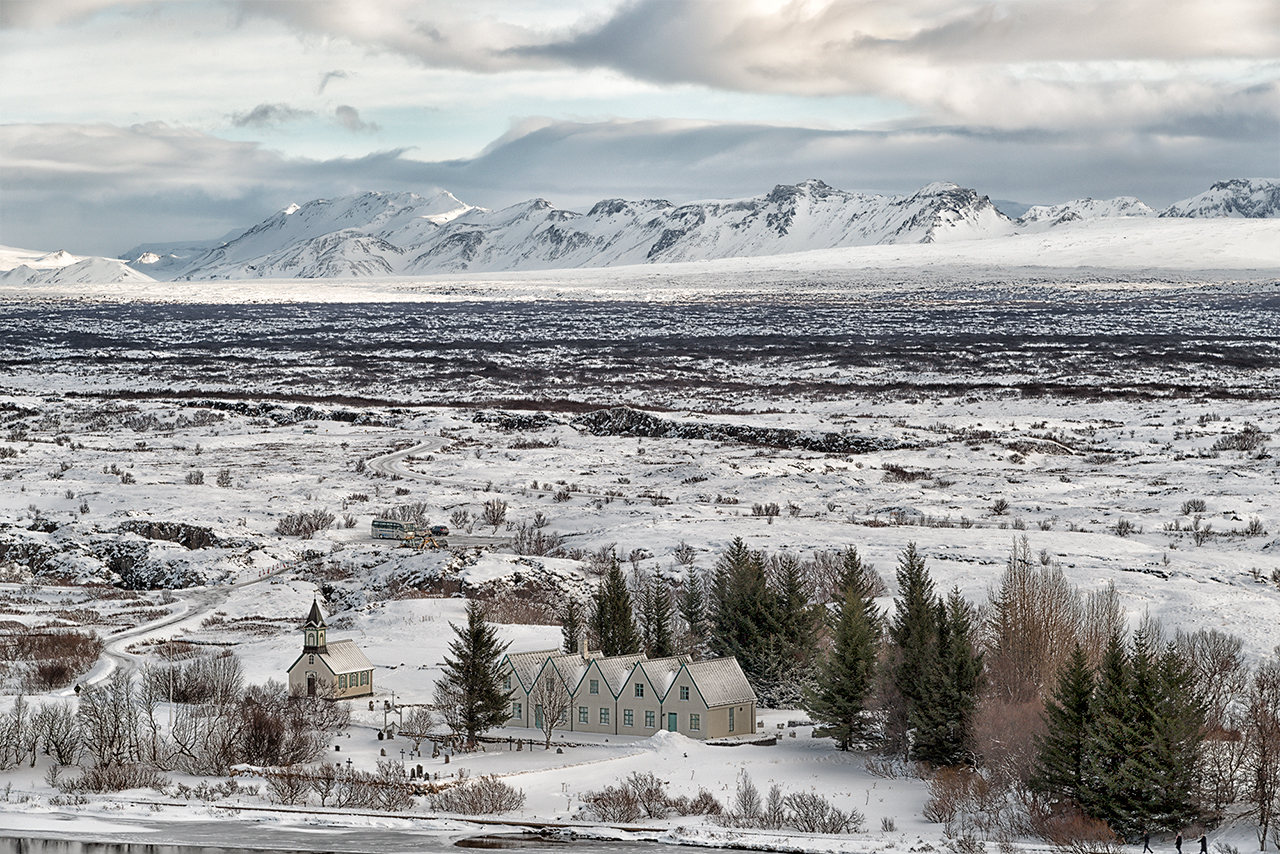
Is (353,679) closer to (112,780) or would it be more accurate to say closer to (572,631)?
(572,631)

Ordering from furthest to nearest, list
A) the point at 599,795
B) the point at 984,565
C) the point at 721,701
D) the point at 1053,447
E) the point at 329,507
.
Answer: the point at 1053,447 → the point at 329,507 → the point at 984,565 → the point at 721,701 → the point at 599,795

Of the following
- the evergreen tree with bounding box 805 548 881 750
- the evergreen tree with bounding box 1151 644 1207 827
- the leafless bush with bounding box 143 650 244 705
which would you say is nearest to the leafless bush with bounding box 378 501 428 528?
the leafless bush with bounding box 143 650 244 705

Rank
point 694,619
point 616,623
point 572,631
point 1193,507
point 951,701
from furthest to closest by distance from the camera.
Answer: point 1193,507, point 694,619, point 616,623, point 572,631, point 951,701

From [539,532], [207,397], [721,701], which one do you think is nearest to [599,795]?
[721,701]

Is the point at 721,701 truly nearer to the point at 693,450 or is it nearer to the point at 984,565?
the point at 984,565

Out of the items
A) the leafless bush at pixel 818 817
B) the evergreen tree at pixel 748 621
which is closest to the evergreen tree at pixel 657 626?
the evergreen tree at pixel 748 621

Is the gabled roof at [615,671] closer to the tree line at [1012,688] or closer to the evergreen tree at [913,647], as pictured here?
the tree line at [1012,688]

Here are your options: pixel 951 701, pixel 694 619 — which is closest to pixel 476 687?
pixel 694 619
